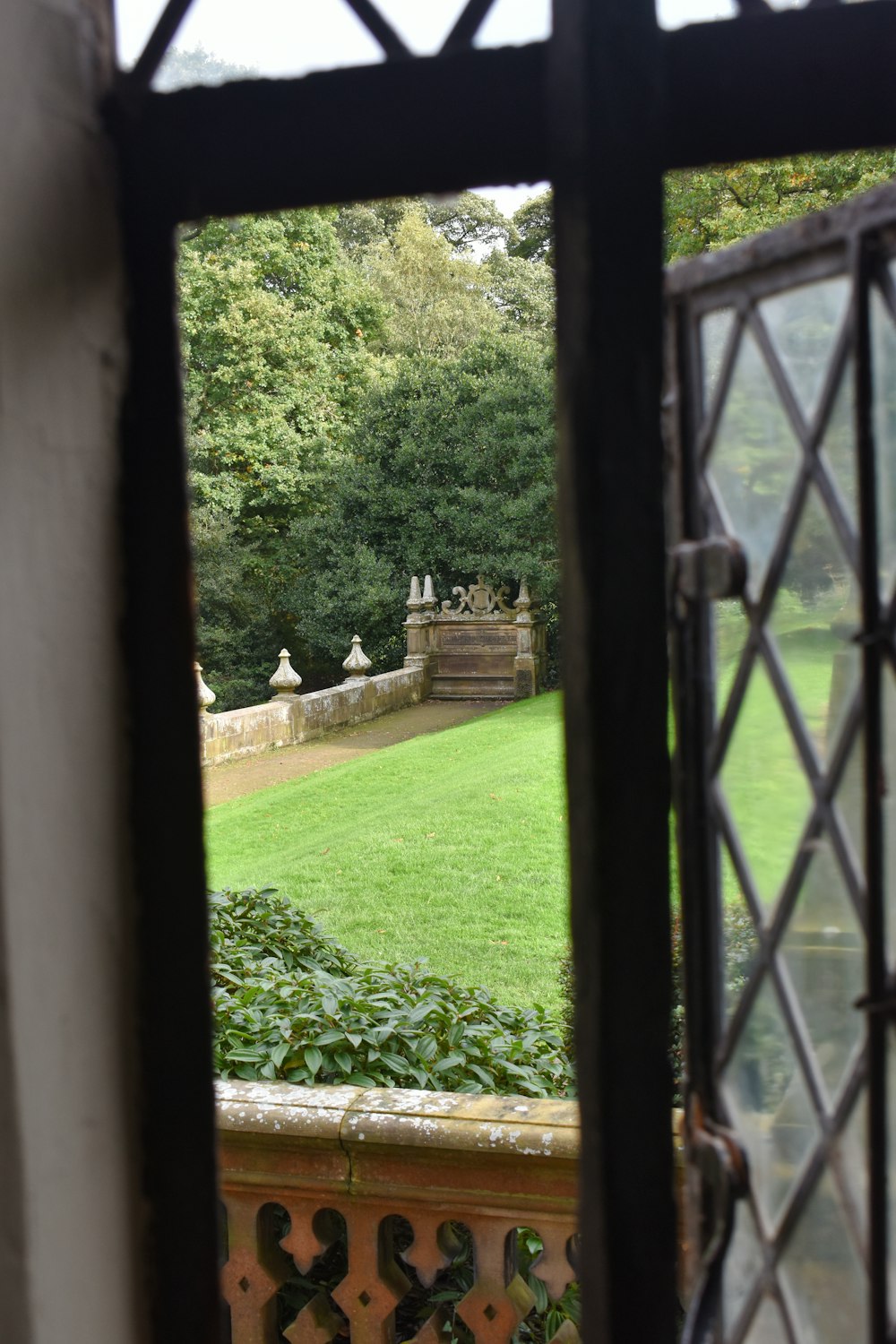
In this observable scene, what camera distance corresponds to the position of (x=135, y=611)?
3.81 ft

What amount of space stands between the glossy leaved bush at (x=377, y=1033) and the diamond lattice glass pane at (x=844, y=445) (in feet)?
6.31

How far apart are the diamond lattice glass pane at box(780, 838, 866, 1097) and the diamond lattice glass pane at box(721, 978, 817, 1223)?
0.11 feet

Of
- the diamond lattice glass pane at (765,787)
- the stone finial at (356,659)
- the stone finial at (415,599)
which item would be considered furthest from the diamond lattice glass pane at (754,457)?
the stone finial at (415,599)

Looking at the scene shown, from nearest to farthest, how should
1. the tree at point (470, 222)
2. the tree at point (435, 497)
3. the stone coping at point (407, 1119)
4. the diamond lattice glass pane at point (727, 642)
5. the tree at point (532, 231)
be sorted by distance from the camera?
the diamond lattice glass pane at point (727, 642) → the stone coping at point (407, 1119) → the tree at point (435, 497) → the tree at point (532, 231) → the tree at point (470, 222)

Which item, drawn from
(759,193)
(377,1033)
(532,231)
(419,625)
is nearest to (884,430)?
(377,1033)

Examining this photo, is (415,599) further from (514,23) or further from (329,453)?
(514,23)

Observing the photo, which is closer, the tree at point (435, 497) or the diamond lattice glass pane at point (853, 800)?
the diamond lattice glass pane at point (853, 800)

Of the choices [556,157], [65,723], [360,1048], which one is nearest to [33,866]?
[65,723]

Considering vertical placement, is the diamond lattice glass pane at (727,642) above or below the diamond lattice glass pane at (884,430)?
below

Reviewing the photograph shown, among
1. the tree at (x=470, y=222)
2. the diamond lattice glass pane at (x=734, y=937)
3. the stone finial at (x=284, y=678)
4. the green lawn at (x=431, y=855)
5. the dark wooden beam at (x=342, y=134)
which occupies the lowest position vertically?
the green lawn at (x=431, y=855)

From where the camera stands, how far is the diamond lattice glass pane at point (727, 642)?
3.85ft

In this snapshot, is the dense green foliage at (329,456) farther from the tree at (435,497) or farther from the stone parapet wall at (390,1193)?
the stone parapet wall at (390,1193)

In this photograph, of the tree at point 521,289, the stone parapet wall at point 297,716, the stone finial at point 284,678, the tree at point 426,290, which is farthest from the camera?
the tree at point 426,290

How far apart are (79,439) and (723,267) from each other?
625mm
